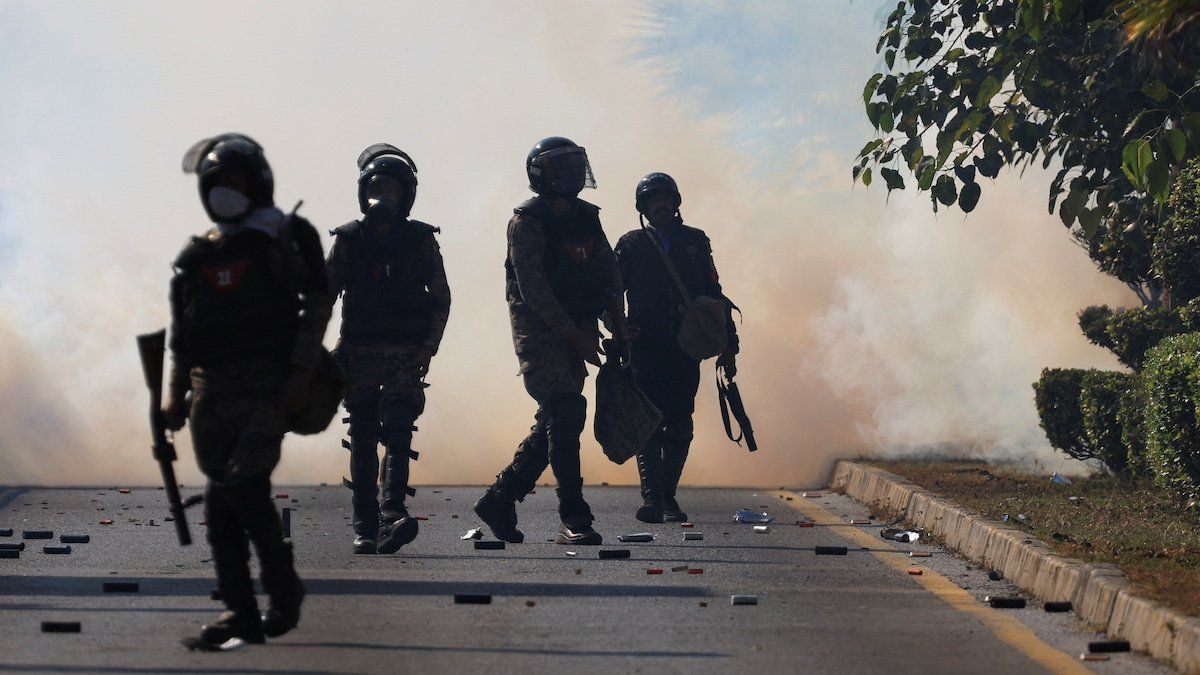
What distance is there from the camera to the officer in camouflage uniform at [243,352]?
6.16m

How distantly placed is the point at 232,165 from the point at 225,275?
340mm

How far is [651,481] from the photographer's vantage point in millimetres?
11141

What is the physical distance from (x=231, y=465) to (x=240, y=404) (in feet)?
0.61

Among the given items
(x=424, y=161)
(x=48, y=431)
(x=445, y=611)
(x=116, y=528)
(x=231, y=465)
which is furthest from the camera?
(x=424, y=161)

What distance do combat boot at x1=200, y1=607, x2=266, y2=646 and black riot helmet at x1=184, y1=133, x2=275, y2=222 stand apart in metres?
1.19

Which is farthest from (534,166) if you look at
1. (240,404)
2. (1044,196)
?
(1044,196)

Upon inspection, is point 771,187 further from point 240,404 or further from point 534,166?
point 240,404

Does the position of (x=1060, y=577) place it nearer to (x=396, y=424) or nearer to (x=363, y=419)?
(x=396, y=424)

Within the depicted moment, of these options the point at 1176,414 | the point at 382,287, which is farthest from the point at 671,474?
the point at 1176,414

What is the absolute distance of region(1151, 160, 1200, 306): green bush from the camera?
12234 mm

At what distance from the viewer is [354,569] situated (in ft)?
28.0

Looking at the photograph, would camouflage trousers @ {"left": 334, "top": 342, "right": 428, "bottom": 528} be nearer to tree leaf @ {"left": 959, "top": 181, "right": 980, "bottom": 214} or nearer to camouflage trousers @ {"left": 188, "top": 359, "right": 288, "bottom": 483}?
camouflage trousers @ {"left": 188, "top": 359, "right": 288, "bottom": 483}

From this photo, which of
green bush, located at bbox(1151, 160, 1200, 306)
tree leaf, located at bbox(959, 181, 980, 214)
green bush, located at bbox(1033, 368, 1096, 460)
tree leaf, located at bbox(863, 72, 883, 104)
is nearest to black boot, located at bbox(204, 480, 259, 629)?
tree leaf, located at bbox(863, 72, 883, 104)

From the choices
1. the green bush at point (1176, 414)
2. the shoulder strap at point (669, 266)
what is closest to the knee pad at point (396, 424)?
the shoulder strap at point (669, 266)
